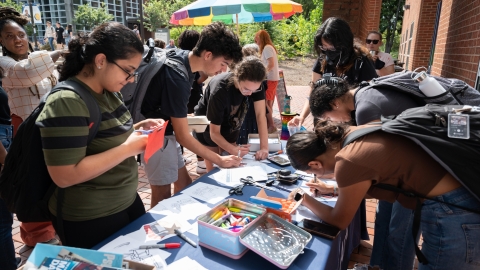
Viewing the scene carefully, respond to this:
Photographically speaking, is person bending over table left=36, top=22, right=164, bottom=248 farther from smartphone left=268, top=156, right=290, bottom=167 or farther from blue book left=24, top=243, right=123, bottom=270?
smartphone left=268, top=156, right=290, bottom=167

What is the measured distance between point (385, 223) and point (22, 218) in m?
2.04

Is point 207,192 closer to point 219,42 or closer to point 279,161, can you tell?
point 279,161

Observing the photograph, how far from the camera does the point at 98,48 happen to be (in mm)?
1291

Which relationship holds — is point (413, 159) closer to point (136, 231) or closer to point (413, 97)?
point (413, 97)

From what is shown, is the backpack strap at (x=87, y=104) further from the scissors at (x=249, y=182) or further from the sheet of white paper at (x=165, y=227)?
the scissors at (x=249, y=182)

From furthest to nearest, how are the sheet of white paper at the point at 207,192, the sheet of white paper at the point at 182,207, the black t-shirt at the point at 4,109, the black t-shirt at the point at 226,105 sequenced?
the black t-shirt at the point at 226,105, the black t-shirt at the point at 4,109, the sheet of white paper at the point at 207,192, the sheet of white paper at the point at 182,207

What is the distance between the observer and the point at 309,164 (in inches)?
60.5

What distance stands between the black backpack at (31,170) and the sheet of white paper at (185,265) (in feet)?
1.72

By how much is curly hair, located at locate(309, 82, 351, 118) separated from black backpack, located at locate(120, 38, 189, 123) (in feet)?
2.60

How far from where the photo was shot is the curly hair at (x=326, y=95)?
74.2 inches

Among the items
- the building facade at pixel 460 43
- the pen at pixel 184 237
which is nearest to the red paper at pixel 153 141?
the pen at pixel 184 237

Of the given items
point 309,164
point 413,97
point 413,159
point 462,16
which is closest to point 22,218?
point 309,164

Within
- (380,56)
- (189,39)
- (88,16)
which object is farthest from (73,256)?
(88,16)

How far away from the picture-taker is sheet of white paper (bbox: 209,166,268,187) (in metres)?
2.04
